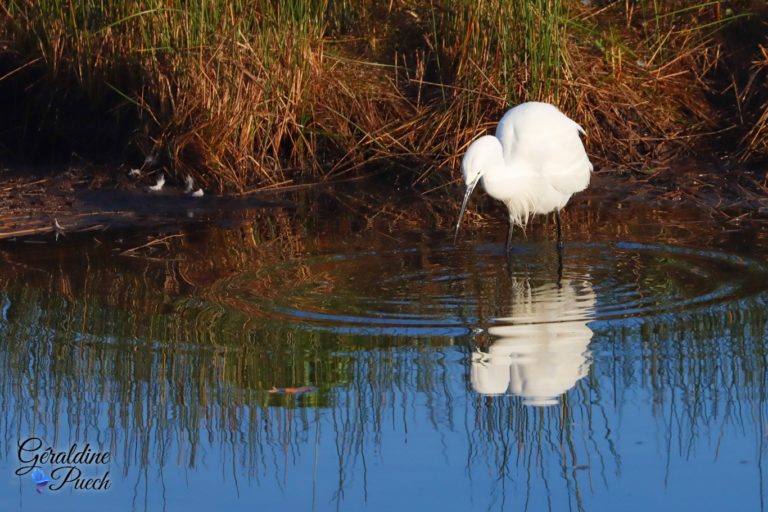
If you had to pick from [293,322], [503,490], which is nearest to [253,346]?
[293,322]

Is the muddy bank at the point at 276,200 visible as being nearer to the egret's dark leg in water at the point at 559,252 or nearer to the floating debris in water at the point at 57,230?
the floating debris in water at the point at 57,230

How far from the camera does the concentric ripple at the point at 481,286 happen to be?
17.7 feet

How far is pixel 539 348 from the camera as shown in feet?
16.5

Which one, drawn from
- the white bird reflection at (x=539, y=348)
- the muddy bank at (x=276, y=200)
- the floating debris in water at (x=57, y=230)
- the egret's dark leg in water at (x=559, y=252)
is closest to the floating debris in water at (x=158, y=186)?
the muddy bank at (x=276, y=200)

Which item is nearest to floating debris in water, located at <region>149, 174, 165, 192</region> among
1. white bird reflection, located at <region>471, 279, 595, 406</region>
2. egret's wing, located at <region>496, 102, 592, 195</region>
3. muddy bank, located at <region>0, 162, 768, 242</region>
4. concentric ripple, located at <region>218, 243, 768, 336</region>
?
muddy bank, located at <region>0, 162, 768, 242</region>

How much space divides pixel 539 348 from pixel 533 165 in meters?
2.02

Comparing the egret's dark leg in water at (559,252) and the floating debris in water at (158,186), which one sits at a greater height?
the floating debris in water at (158,186)

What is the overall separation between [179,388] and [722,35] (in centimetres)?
579

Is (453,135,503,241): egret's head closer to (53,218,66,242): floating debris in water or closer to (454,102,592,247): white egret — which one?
(454,102,592,247): white egret

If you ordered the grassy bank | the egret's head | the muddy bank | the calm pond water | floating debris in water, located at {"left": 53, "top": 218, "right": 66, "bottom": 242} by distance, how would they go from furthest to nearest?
the grassy bank → the muddy bank → floating debris in water, located at {"left": 53, "top": 218, "right": 66, "bottom": 242} → the egret's head → the calm pond water

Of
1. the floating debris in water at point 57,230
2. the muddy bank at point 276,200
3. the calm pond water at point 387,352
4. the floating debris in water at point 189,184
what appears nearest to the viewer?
the calm pond water at point 387,352

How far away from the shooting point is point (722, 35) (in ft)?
29.6

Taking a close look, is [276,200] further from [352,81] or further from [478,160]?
[478,160]

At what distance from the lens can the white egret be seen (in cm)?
668
